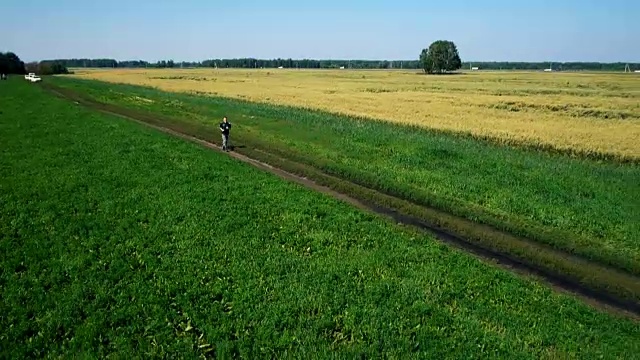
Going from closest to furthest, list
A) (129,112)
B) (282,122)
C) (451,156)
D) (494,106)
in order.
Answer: (451,156)
(282,122)
(129,112)
(494,106)

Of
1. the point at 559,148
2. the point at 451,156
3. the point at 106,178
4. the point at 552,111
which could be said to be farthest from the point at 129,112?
the point at 552,111

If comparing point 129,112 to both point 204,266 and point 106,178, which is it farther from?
point 204,266

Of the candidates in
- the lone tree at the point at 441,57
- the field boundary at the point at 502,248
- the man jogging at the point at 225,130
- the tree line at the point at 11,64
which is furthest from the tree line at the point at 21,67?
the field boundary at the point at 502,248

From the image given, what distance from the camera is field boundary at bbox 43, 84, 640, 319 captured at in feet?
38.9

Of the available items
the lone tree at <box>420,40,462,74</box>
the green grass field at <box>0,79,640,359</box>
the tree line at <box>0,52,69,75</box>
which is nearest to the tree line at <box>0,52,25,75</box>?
the tree line at <box>0,52,69,75</box>

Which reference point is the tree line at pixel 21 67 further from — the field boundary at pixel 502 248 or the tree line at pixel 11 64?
the field boundary at pixel 502 248

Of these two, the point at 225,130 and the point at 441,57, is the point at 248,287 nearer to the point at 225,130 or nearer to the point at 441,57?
the point at 225,130

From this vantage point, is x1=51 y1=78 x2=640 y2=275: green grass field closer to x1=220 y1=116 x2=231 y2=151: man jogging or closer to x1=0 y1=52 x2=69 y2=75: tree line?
x1=220 y1=116 x2=231 y2=151: man jogging

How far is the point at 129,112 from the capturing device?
45.8m

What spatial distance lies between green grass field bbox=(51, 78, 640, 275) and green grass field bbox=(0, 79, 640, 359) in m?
4.34

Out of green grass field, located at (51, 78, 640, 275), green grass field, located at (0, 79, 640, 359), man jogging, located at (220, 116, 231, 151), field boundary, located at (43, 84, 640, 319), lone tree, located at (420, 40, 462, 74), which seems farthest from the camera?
lone tree, located at (420, 40, 462, 74)

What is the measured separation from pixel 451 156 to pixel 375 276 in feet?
53.4

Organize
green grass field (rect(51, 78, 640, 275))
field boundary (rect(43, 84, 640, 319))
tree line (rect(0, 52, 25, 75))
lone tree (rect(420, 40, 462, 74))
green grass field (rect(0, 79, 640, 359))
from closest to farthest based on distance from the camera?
1. green grass field (rect(0, 79, 640, 359))
2. field boundary (rect(43, 84, 640, 319))
3. green grass field (rect(51, 78, 640, 275))
4. tree line (rect(0, 52, 25, 75))
5. lone tree (rect(420, 40, 462, 74))

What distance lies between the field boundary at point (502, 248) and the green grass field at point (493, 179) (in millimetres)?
785
